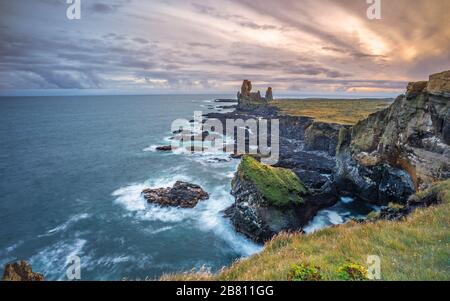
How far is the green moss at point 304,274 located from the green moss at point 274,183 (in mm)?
22977

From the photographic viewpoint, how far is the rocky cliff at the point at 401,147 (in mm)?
28734

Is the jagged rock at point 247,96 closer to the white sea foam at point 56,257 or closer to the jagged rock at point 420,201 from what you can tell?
the white sea foam at point 56,257

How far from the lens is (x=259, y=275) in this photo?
9344 mm

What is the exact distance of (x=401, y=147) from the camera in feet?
111

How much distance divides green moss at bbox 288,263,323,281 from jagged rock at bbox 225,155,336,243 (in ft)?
69.3

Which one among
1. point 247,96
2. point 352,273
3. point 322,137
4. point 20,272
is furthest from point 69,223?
point 247,96

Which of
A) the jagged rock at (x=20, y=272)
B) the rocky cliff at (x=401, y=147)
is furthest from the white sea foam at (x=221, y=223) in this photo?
the jagged rock at (x=20, y=272)

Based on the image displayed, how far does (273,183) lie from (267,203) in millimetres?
3041

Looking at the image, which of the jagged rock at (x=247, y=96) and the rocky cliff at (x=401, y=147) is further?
the jagged rock at (x=247, y=96)

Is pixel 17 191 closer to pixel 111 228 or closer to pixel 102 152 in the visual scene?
pixel 111 228

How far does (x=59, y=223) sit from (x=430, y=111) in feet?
150

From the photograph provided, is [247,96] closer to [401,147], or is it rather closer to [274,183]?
[401,147]

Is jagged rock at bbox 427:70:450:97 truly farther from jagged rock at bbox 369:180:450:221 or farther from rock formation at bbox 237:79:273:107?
rock formation at bbox 237:79:273:107

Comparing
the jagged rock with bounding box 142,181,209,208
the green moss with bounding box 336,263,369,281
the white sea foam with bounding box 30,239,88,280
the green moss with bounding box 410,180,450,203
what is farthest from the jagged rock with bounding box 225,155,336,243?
the green moss with bounding box 336,263,369,281
